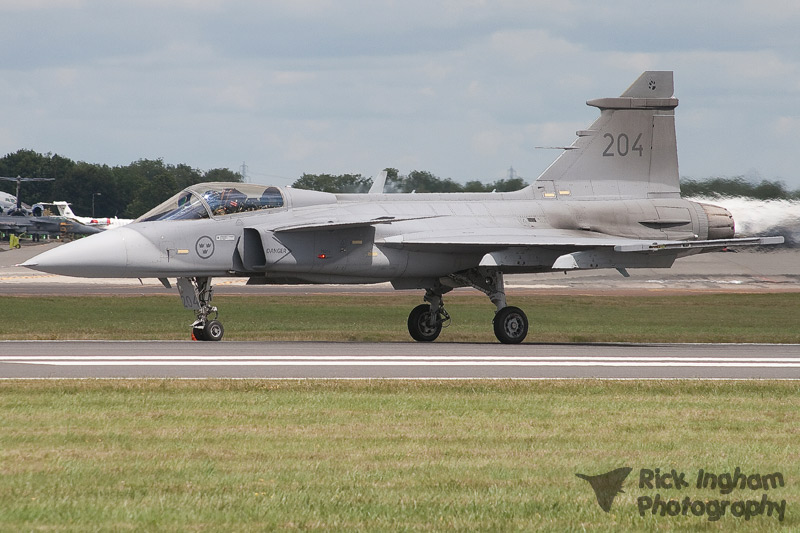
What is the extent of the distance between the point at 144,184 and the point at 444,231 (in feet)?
183

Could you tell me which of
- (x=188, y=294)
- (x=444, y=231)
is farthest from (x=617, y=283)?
(x=188, y=294)

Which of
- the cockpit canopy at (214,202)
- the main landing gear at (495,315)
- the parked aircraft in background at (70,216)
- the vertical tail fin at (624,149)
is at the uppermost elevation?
the parked aircraft in background at (70,216)

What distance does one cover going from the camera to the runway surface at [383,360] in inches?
572

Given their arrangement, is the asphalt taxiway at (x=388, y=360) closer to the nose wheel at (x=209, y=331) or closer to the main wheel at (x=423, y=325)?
the nose wheel at (x=209, y=331)

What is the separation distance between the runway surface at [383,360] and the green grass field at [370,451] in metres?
1.33

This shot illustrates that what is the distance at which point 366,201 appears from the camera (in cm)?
2178

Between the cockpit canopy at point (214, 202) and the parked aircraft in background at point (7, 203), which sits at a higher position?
the parked aircraft in background at point (7, 203)

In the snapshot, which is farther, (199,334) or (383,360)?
(199,334)

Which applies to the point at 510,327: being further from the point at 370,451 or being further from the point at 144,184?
the point at 144,184

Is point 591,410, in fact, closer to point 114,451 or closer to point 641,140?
point 114,451

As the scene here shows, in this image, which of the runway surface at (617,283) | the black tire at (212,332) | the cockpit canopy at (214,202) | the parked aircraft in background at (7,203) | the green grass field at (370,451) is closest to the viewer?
the green grass field at (370,451)

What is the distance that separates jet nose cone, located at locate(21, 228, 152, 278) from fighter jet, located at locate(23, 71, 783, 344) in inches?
0.8

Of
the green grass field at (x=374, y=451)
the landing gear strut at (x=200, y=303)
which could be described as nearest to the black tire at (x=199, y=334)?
the landing gear strut at (x=200, y=303)

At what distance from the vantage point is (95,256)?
1859 cm
